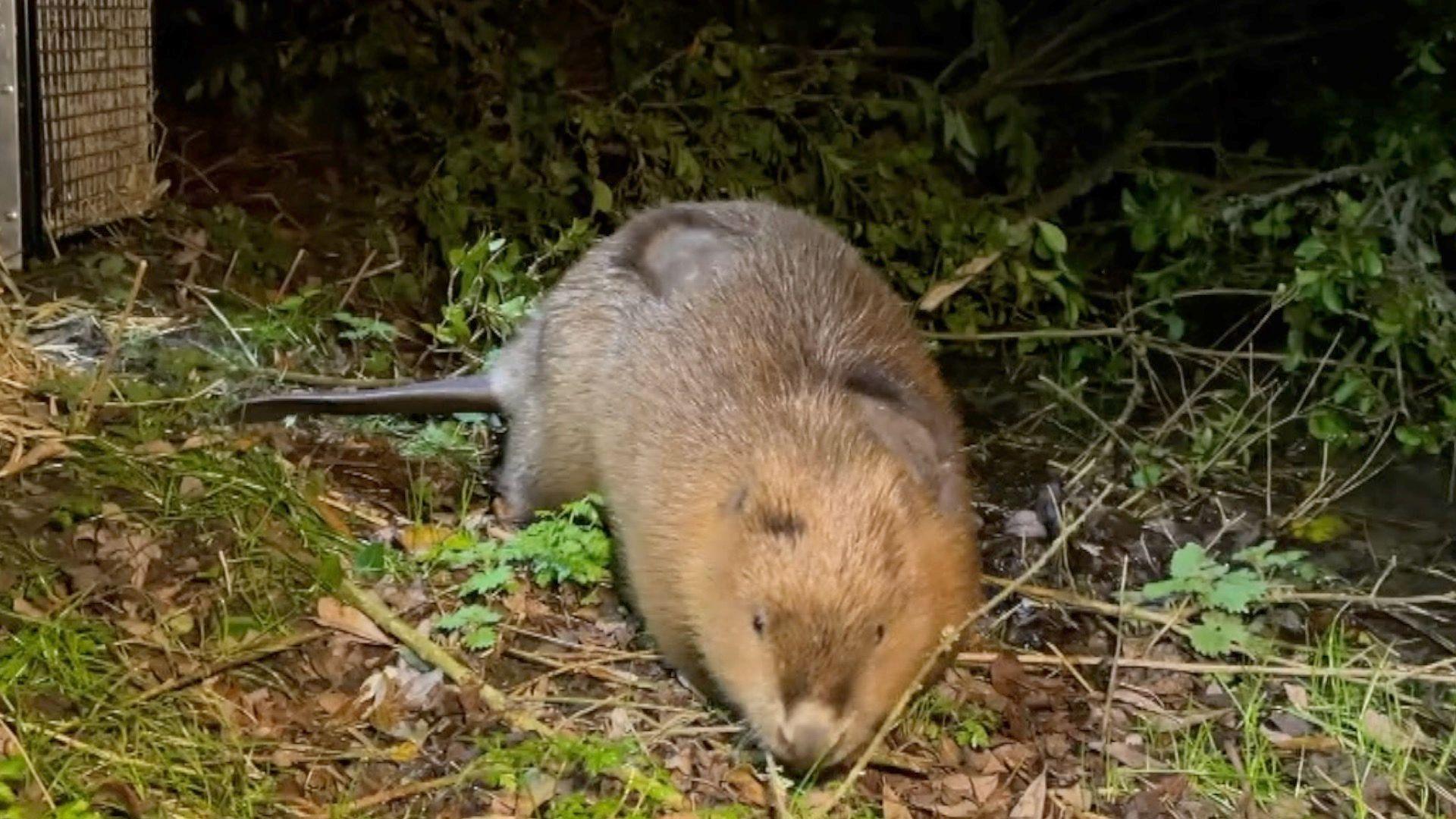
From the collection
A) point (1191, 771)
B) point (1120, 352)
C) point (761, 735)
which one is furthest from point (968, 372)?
point (761, 735)

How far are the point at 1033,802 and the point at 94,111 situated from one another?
11.5 ft

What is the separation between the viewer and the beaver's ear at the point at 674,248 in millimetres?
3607

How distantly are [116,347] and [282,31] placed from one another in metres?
2.18

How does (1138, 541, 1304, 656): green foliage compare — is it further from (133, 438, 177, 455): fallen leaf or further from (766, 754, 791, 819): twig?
(133, 438, 177, 455): fallen leaf

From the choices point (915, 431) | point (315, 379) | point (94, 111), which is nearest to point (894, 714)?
point (915, 431)

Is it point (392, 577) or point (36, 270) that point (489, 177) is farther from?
point (392, 577)

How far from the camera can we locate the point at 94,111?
15.0 ft

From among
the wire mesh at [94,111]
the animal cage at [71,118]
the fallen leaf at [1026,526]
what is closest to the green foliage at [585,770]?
the fallen leaf at [1026,526]

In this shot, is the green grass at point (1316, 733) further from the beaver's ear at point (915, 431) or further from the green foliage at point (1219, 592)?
the beaver's ear at point (915, 431)

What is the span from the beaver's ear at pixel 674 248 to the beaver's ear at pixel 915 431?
1.78ft

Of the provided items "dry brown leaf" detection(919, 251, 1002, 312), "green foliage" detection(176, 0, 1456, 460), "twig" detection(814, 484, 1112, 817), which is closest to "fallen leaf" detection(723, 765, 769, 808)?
"twig" detection(814, 484, 1112, 817)

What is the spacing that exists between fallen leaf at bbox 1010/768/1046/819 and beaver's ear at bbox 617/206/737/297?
139 centimetres

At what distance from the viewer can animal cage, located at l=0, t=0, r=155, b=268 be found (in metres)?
4.06

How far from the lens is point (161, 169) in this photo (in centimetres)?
518
